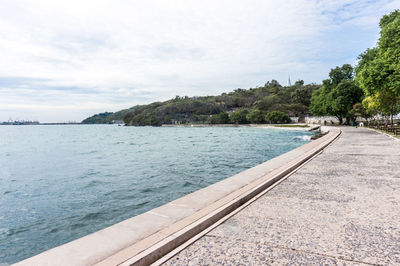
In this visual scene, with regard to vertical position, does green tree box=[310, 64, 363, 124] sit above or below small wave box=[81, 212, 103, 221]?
above

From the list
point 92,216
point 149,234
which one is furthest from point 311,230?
point 92,216

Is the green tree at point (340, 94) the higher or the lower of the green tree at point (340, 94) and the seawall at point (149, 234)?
the higher

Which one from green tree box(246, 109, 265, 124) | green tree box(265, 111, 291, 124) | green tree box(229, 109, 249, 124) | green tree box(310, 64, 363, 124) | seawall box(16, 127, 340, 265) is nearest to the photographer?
seawall box(16, 127, 340, 265)

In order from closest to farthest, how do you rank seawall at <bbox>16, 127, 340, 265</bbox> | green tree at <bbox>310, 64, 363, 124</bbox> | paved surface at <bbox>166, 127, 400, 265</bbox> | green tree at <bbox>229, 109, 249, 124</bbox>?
1. seawall at <bbox>16, 127, 340, 265</bbox>
2. paved surface at <bbox>166, 127, 400, 265</bbox>
3. green tree at <bbox>310, 64, 363, 124</bbox>
4. green tree at <bbox>229, 109, 249, 124</bbox>

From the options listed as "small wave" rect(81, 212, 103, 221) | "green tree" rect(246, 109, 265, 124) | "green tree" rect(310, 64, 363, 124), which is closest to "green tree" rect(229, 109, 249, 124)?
"green tree" rect(246, 109, 265, 124)

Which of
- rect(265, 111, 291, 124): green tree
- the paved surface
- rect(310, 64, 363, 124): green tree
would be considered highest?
rect(310, 64, 363, 124): green tree

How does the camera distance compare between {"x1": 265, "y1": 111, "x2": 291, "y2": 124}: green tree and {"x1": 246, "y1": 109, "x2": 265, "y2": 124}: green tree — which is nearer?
{"x1": 265, "y1": 111, "x2": 291, "y2": 124}: green tree

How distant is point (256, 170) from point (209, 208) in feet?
15.9

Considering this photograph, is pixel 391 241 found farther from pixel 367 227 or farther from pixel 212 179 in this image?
pixel 212 179

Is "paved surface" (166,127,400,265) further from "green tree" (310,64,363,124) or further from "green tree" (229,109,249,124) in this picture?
"green tree" (229,109,249,124)

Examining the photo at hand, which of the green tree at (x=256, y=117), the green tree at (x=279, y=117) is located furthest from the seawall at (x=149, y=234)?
the green tree at (x=256, y=117)

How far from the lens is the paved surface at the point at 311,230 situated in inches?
140

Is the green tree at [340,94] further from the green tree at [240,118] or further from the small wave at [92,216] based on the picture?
the green tree at [240,118]

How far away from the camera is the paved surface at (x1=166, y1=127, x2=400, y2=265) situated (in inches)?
140
